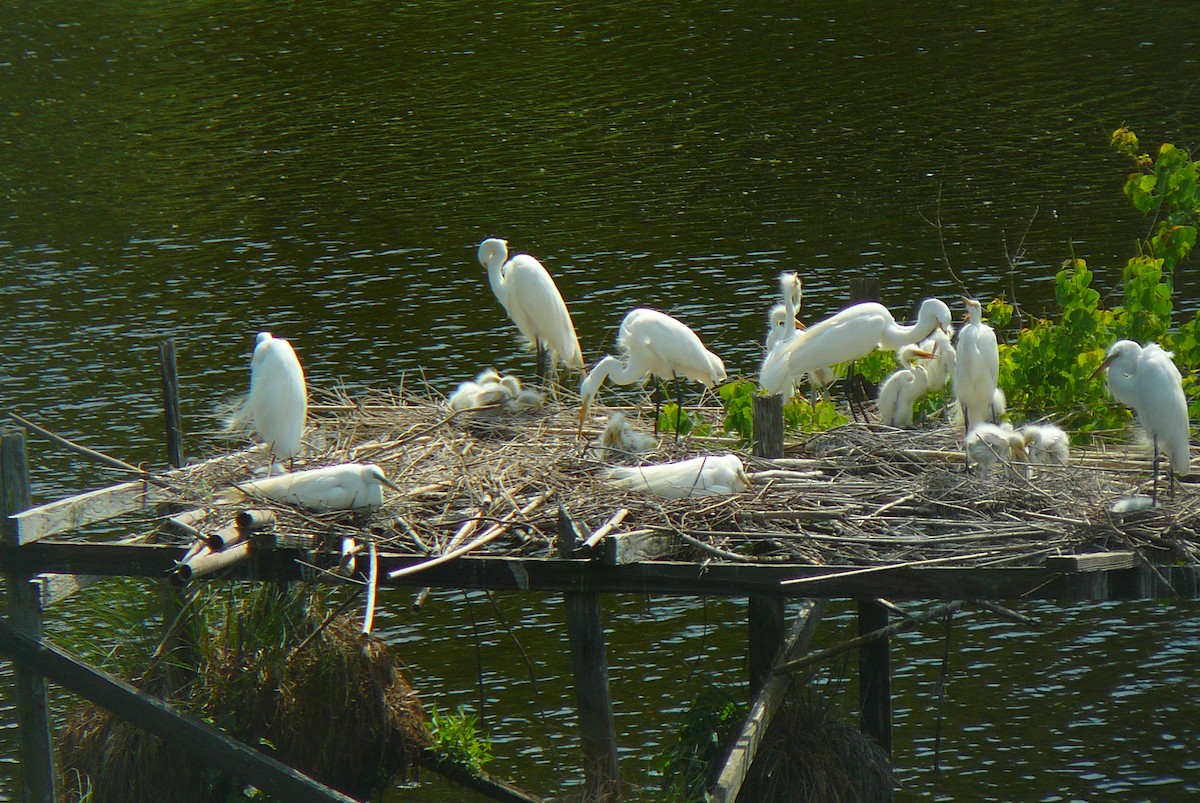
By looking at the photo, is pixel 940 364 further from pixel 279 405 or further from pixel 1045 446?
pixel 279 405

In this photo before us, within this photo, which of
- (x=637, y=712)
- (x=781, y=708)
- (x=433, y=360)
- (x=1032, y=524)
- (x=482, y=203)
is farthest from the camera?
(x=482, y=203)

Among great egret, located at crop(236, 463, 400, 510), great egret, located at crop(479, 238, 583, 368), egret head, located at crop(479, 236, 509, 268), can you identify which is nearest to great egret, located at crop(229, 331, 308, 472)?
great egret, located at crop(236, 463, 400, 510)

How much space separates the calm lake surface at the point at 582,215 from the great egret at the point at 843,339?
6.55 feet

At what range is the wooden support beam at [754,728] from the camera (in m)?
7.46

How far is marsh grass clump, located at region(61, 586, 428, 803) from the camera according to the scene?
30.6 feet

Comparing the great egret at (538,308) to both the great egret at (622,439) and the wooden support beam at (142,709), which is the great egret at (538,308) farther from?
the wooden support beam at (142,709)

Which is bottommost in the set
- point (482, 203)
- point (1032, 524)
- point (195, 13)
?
point (1032, 524)

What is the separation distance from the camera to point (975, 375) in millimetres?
8906

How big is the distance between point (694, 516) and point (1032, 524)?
5.10ft

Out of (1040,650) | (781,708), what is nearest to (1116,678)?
(1040,650)

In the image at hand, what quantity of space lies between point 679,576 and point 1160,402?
240 centimetres

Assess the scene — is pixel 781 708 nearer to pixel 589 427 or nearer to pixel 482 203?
pixel 589 427

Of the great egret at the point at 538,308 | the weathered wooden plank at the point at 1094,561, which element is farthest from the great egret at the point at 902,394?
the weathered wooden plank at the point at 1094,561

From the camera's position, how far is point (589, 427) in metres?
9.62
